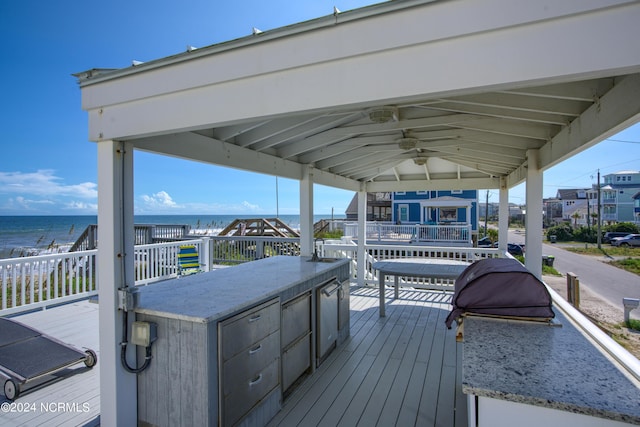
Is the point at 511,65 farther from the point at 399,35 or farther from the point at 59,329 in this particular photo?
the point at 59,329

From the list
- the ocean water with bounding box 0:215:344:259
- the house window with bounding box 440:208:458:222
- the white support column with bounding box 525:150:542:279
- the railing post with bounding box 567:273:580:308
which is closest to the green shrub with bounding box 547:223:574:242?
the house window with bounding box 440:208:458:222

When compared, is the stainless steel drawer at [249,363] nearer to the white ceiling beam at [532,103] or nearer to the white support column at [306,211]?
the white ceiling beam at [532,103]

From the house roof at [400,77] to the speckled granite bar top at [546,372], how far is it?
1.17 meters

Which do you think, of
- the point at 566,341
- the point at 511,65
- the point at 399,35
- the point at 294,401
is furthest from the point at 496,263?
the point at 294,401

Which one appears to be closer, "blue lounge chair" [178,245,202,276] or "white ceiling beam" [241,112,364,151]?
"white ceiling beam" [241,112,364,151]

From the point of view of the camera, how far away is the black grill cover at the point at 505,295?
78.0 inches

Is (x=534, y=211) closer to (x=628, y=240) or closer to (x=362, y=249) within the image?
(x=628, y=240)

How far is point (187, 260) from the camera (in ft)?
23.0

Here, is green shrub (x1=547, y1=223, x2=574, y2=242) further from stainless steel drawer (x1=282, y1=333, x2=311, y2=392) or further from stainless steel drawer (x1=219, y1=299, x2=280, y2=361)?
stainless steel drawer (x1=219, y1=299, x2=280, y2=361)

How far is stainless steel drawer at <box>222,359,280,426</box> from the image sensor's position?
2.09 m

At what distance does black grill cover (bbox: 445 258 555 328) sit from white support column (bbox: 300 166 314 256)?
9.87 ft

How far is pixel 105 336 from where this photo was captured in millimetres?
2223

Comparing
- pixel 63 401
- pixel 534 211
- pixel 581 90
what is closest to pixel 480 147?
pixel 534 211

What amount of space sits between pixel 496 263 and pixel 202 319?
6.90 ft
